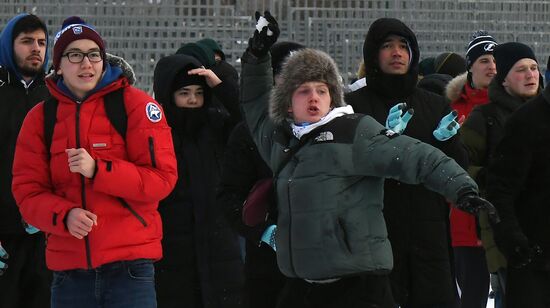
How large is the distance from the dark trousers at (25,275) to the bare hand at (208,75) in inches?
41.0

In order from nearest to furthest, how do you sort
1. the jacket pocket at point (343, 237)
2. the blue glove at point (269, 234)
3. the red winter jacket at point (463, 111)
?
1. the jacket pocket at point (343, 237)
2. the blue glove at point (269, 234)
3. the red winter jacket at point (463, 111)

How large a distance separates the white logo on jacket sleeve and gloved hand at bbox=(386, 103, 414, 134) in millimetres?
857

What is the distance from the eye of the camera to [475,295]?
5.58m

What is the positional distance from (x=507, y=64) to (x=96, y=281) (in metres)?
2.39

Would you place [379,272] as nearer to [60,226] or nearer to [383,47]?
[60,226]

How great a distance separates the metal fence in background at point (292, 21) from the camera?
688 inches

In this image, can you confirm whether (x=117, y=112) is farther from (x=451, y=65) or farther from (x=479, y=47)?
(x=451, y=65)

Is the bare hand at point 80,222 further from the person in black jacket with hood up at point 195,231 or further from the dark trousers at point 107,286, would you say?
the person in black jacket with hood up at point 195,231

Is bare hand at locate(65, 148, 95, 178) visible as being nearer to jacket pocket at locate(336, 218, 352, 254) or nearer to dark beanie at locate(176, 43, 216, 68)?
jacket pocket at locate(336, 218, 352, 254)

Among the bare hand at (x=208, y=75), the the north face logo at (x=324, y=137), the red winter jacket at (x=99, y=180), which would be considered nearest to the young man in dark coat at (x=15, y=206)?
the bare hand at (x=208, y=75)

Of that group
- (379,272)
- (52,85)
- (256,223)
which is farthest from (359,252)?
(52,85)

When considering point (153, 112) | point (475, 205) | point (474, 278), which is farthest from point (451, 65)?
point (475, 205)

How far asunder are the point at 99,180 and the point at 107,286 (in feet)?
1.27

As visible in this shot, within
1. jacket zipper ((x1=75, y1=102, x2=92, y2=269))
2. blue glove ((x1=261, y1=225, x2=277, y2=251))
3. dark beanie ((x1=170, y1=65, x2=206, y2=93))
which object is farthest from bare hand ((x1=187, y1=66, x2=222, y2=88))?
jacket zipper ((x1=75, y1=102, x2=92, y2=269))
